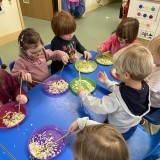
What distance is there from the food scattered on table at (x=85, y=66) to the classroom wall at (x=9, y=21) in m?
2.07

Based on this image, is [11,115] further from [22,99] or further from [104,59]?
[104,59]

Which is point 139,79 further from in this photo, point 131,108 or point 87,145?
point 87,145

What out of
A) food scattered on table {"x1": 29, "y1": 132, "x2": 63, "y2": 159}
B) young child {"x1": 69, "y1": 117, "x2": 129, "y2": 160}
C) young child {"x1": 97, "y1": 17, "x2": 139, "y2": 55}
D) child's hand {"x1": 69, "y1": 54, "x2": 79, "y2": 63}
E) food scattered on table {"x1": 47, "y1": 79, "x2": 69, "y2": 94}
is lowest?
food scattered on table {"x1": 29, "y1": 132, "x2": 63, "y2": 159}

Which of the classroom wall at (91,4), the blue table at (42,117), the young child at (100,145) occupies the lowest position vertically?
the classroom wall at (91,4)

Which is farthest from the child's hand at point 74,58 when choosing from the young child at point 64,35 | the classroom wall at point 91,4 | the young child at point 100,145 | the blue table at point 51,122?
the classroom wall at point 91,4

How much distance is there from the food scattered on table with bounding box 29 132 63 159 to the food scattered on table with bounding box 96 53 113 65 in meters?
0.84

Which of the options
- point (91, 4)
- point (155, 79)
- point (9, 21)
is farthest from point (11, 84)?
point (91, 4)

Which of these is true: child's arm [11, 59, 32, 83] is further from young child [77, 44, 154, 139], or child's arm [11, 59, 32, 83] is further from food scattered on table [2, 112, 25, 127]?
young child [77, 44, 154, 139]

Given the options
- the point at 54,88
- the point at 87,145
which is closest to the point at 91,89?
the point at 54,88

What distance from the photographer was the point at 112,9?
4.90m

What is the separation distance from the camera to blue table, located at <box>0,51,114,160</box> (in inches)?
34.9

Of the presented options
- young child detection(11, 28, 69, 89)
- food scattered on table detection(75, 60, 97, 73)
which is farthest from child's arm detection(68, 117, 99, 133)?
food scattered on table detection(75, 60, 97, 73)

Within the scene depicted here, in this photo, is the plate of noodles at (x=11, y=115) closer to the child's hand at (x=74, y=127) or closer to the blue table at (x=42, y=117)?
the blue table at (x=42, y=117)

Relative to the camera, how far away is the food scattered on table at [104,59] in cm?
158
